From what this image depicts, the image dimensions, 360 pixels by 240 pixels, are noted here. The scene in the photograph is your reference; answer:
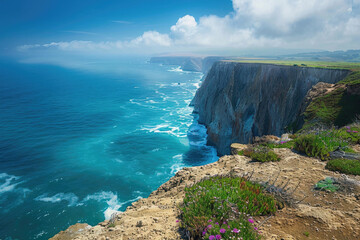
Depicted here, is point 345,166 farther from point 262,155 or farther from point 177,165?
point 177,165

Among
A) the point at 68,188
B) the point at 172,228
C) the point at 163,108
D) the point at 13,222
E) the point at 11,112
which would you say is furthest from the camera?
the point at 163,108

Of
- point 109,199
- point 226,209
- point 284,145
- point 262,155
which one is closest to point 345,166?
point 262,155

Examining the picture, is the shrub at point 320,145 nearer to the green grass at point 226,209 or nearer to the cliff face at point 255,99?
the green grass at point 226,209

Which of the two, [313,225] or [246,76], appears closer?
[313,225]

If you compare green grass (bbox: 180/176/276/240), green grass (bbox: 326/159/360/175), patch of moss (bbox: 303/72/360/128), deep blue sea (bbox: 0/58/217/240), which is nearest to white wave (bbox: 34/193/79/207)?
deep blue sea (bbox: 0/58/217/240)

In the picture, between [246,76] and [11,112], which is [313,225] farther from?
[11,112]

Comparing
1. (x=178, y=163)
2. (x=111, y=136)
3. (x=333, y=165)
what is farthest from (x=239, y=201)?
(x=111, y=136)

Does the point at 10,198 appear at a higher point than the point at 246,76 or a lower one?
lower
